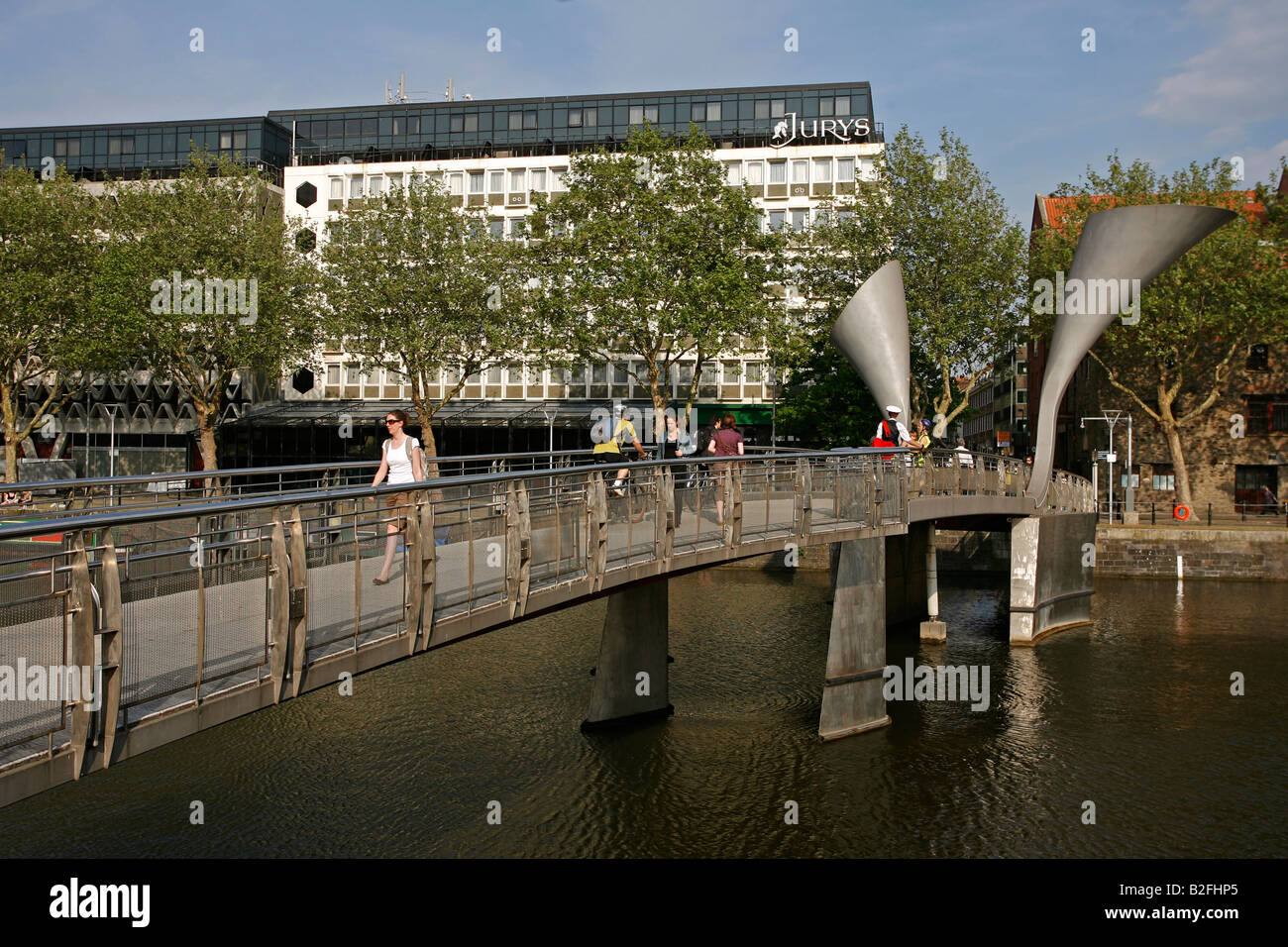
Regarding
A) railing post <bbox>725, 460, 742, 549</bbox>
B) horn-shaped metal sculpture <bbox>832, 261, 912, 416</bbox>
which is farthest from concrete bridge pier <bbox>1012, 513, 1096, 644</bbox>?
railing post <bbox>725, 460, 742, 549</bbox>

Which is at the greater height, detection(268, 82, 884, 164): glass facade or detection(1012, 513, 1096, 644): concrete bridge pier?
detection(268, 82, 884, 164): glass facade

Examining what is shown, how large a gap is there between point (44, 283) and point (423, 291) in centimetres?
1519

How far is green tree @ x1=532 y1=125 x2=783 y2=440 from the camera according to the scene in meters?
41.4

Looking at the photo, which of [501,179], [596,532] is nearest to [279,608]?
[596,532]

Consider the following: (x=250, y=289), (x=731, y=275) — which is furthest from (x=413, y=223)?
(x=731, y=275)

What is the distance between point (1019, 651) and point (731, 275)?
787 inches

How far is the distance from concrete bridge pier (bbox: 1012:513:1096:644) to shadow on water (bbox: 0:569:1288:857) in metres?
2.15

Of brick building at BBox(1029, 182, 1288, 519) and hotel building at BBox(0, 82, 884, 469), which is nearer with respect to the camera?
brick building at BBox(1029, 182, 1288, 519)

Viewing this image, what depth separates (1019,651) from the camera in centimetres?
2516

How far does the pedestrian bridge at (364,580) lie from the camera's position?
5.86 meters

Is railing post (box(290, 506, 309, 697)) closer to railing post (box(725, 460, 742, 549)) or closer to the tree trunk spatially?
railing post (box(725, 460, 742, 549))

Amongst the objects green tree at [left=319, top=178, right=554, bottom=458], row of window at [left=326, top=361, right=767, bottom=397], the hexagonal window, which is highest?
the hexagonal window

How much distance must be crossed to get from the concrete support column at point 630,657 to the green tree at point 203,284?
30.2 meters

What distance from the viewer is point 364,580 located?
8.38m
